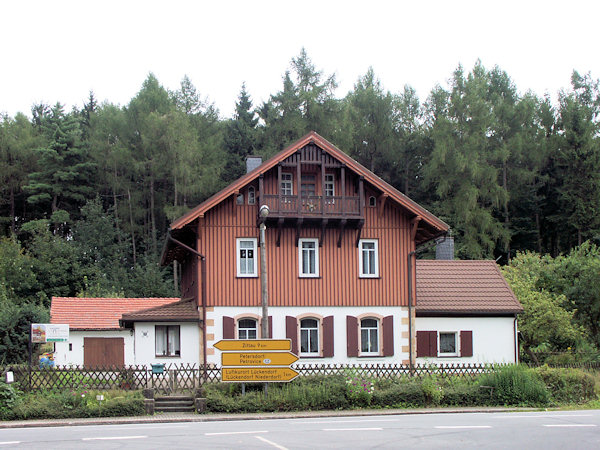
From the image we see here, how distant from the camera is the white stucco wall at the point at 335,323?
2928 cm

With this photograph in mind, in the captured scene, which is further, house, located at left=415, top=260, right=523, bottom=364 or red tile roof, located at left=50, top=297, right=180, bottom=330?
red tile roof, located at left=50, top=297, right=180, bottom=330

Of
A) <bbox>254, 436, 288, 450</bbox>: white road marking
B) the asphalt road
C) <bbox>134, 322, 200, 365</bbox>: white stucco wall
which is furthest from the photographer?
<bbox>134, 322, 200, 365</bbox>: white stucco wall

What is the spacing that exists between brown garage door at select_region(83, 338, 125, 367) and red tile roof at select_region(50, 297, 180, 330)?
0.73m

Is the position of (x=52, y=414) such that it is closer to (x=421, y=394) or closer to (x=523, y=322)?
(x=421, y=394)

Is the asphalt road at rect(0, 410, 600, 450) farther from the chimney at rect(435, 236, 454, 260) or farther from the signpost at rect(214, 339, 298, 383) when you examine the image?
the chimney at rect(435, 236, 454, 260)

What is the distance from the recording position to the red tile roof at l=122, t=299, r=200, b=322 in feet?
95.1

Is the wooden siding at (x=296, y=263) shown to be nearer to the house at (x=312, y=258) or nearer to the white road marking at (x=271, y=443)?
the house at (x=312, y=258)

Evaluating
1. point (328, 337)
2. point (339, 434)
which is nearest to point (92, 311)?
point (328, 337)

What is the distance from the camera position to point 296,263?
1190 inches

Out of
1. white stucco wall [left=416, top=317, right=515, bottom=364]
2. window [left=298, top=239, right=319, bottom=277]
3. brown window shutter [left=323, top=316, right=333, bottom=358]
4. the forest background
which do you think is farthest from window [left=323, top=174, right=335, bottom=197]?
the forest background

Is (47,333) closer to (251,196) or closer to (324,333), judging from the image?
(251,196)

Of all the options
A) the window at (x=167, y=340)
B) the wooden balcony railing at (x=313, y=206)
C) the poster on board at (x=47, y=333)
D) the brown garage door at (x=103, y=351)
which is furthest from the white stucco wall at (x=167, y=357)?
the brown garage door at (x=103, y=351)

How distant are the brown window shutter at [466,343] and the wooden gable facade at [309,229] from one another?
2.87m

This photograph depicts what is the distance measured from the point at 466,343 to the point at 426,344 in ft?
5.28
